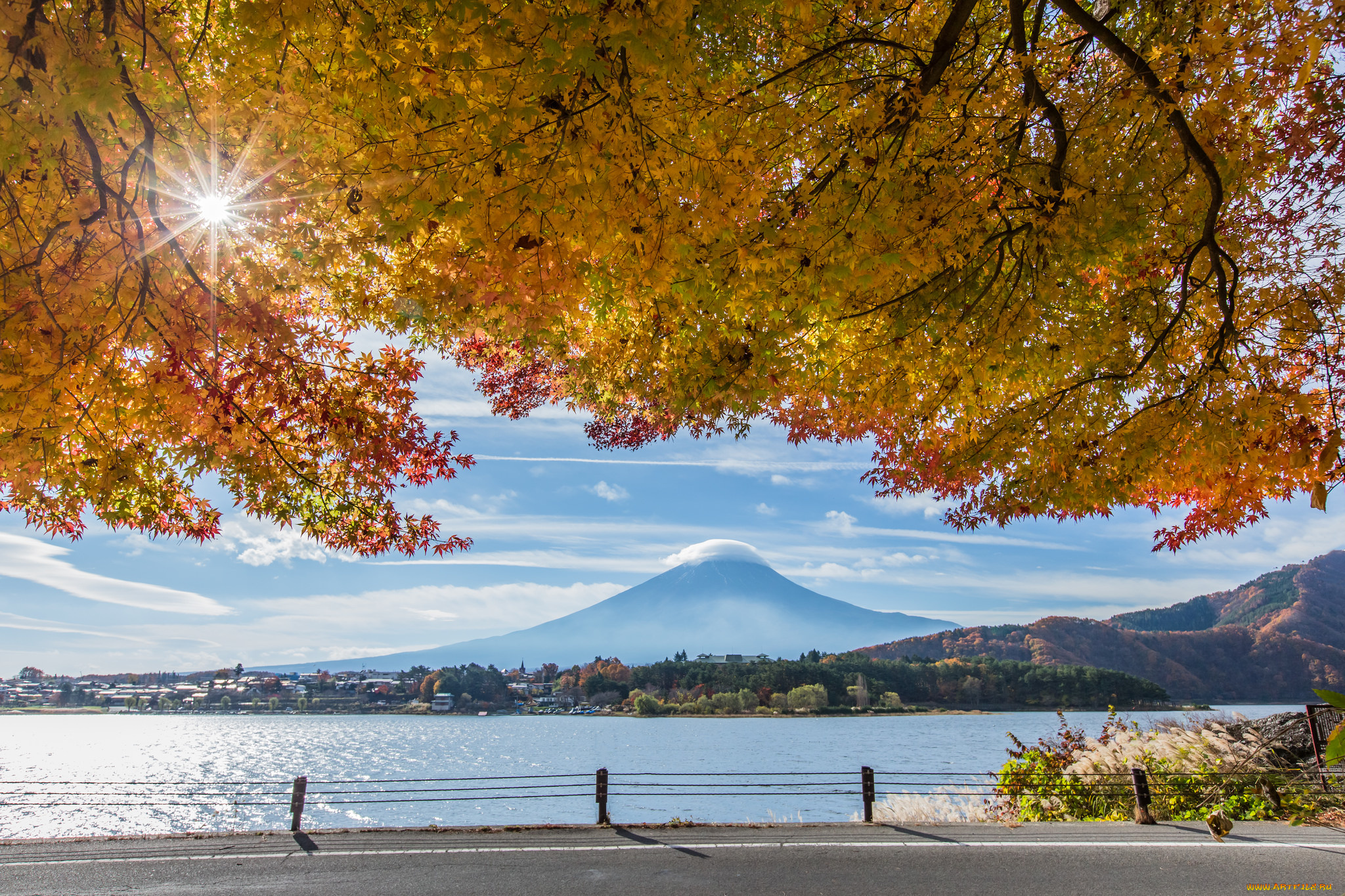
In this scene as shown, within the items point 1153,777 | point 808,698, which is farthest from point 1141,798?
point 808,698

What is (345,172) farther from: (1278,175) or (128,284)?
(1278,175)

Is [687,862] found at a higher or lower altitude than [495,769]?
higher

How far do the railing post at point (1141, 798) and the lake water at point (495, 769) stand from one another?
7.82ft

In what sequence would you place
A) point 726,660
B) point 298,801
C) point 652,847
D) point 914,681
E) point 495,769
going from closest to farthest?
point 652,847
point 298,801
point 914,681
point 495,769
point 726,660

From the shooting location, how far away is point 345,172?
438cm

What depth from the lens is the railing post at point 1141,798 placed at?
31.2ft

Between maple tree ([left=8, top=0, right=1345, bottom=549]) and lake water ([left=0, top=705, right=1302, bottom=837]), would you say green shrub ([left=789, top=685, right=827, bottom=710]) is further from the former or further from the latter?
maple tree ([left=8, top=0, right=1345, bottom=549])

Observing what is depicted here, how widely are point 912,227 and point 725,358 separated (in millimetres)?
2214

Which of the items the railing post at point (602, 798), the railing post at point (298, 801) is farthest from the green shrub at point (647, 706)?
the railing post at point (298, 801)

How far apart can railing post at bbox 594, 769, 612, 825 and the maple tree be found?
411 centimetres

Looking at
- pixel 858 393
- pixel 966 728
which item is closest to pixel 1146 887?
pixel 858 393

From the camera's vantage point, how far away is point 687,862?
723 cm

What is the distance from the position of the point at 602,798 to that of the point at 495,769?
31.6 m

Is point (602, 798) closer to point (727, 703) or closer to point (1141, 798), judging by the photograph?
point (1141, 798)
